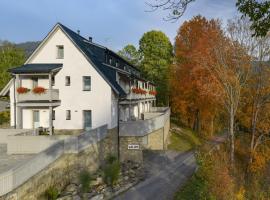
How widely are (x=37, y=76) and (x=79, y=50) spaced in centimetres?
449

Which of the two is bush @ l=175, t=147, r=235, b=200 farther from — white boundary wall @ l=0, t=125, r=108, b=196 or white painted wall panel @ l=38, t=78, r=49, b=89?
white painted wall panel @ l=38, t=78, r=49, b=89

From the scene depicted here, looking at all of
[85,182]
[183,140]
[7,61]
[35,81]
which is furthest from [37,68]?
[7,61]

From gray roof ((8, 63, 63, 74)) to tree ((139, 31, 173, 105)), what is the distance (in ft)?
88.6

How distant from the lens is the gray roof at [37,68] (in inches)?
967

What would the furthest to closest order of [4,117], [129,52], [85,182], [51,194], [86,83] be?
[129,52] < [4,117] < [86,83] < [85,182] < [51,194]

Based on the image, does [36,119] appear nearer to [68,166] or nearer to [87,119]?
[87,119]

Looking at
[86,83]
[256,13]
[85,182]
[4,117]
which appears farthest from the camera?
[4,117]

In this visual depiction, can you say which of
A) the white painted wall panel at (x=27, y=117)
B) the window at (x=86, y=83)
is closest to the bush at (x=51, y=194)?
the window at (x=86, y=83)

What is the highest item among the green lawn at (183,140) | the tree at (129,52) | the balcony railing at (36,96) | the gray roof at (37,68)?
the tree at (129,52)

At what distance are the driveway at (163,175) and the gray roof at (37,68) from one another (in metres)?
11.1

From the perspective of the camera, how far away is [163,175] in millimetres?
23031

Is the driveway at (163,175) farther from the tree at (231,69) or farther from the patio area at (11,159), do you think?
the patio area at (11,159)

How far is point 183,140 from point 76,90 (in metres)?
15.7

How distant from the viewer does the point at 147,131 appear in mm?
27250
